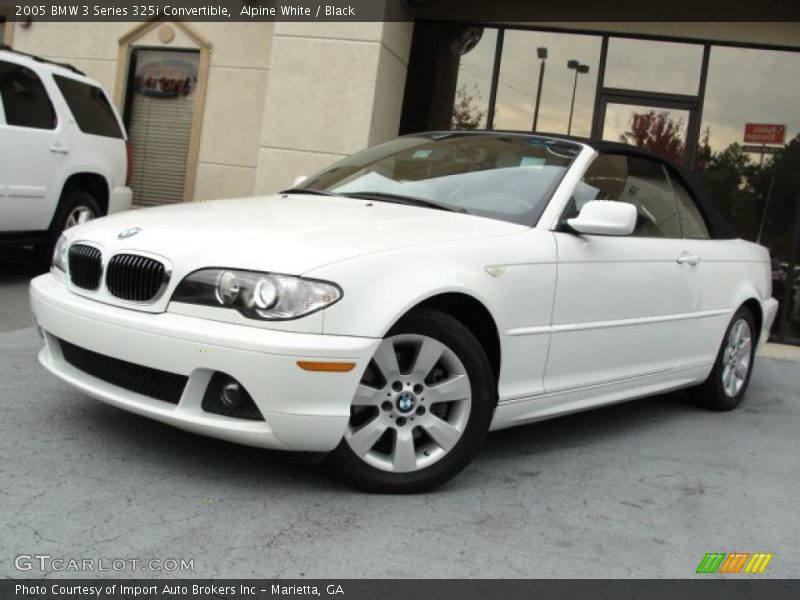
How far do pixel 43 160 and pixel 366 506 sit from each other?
5.24 meters

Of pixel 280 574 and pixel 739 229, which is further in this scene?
pixel 739 229

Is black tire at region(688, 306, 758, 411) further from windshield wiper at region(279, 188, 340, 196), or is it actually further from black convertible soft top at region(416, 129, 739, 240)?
windshield wiper at region(279, 188, 340, 196)

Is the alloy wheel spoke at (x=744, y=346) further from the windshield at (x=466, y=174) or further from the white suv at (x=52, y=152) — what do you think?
the white suv at (x=52, y=152)

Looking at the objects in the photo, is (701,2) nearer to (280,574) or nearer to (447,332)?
(447,332)

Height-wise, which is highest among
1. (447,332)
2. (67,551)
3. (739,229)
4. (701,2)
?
(701,2)

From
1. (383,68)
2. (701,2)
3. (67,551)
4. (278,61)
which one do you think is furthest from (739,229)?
(67,551)

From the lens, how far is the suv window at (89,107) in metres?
7.46

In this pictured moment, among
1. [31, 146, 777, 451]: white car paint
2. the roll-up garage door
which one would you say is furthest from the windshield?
the roll-up garage door

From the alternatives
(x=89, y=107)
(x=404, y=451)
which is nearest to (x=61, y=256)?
(x=404, y=451)

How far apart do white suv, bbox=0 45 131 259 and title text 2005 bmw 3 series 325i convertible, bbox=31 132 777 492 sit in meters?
3.54

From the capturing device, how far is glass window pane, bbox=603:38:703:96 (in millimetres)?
9641

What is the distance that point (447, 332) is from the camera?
10.5 ft
